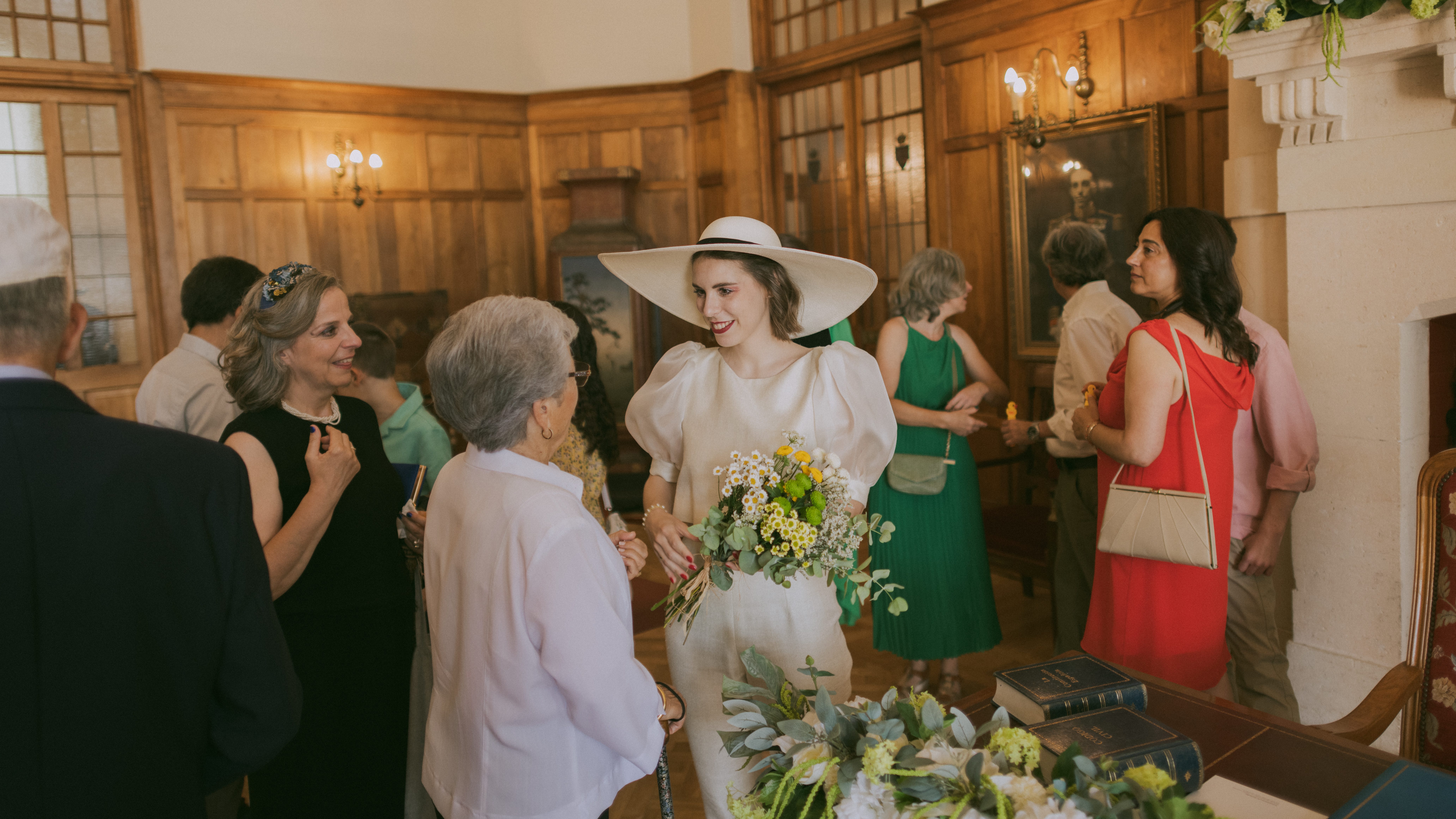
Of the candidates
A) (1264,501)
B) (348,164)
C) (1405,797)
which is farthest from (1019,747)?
(348,164)

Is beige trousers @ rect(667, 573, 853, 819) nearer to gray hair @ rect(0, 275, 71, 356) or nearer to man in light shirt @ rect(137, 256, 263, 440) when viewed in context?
gray hair @ rect(0, 275, 71, 356)

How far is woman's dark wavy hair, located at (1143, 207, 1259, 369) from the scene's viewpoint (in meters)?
2.60

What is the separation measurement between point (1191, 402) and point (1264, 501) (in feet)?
2.54

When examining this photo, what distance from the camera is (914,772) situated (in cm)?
118

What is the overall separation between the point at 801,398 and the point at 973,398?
1730mm

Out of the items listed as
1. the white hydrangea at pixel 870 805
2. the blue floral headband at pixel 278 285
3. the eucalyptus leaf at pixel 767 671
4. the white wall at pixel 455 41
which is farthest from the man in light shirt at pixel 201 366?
the white wall at pixel 455 41

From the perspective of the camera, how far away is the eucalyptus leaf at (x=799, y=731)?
1.31m

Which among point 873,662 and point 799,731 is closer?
point 799,731

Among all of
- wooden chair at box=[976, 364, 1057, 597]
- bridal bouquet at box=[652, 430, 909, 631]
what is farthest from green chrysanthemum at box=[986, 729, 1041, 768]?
wooden chair at box=[976, 364, 1057, 597]

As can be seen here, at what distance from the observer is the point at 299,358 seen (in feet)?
7.19

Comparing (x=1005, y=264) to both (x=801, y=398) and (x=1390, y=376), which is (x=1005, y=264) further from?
(x=801, y=398)

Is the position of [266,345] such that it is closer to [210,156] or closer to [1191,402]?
[1191,402]

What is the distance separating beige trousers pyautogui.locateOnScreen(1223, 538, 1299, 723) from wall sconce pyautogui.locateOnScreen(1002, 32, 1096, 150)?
117 inches

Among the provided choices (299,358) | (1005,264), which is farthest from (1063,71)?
(299,358)
